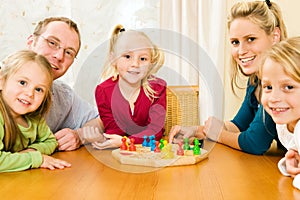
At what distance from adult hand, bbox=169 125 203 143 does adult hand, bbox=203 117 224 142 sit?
1.4 inches

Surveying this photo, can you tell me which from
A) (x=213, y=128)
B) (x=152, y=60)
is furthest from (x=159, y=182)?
(x=213, y=128)

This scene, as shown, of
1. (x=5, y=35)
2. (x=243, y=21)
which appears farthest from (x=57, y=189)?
(x=5, y=35)

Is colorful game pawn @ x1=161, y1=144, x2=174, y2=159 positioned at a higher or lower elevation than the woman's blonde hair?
lower

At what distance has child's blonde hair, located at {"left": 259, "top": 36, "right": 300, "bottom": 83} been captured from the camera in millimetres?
877

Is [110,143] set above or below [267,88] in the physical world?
below

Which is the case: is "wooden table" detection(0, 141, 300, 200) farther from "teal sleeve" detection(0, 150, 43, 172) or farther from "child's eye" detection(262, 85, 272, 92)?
"child's eye" detection(262, 85, 272, 92)

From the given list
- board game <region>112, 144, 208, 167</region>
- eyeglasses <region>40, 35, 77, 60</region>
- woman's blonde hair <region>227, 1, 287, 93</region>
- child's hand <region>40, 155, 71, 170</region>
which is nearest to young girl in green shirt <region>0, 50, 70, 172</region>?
child's hand <region>40, 155, 71, 170</region>

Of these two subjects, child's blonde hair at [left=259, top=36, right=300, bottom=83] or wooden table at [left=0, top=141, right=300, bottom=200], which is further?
child's blonde hair at [left=259, top=36, right=300, bottom=83]

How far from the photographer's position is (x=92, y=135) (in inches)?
51.8

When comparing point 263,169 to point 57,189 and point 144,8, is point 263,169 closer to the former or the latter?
point 57,189

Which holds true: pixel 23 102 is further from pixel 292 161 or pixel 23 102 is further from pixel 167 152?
pixel 292 161

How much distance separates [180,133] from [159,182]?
423 millimetres

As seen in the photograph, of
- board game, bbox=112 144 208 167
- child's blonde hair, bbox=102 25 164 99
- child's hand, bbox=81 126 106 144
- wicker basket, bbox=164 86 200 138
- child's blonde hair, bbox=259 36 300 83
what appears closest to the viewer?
child's blonde hair, bbox=259 36 300 83

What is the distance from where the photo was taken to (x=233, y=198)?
0.76 m
